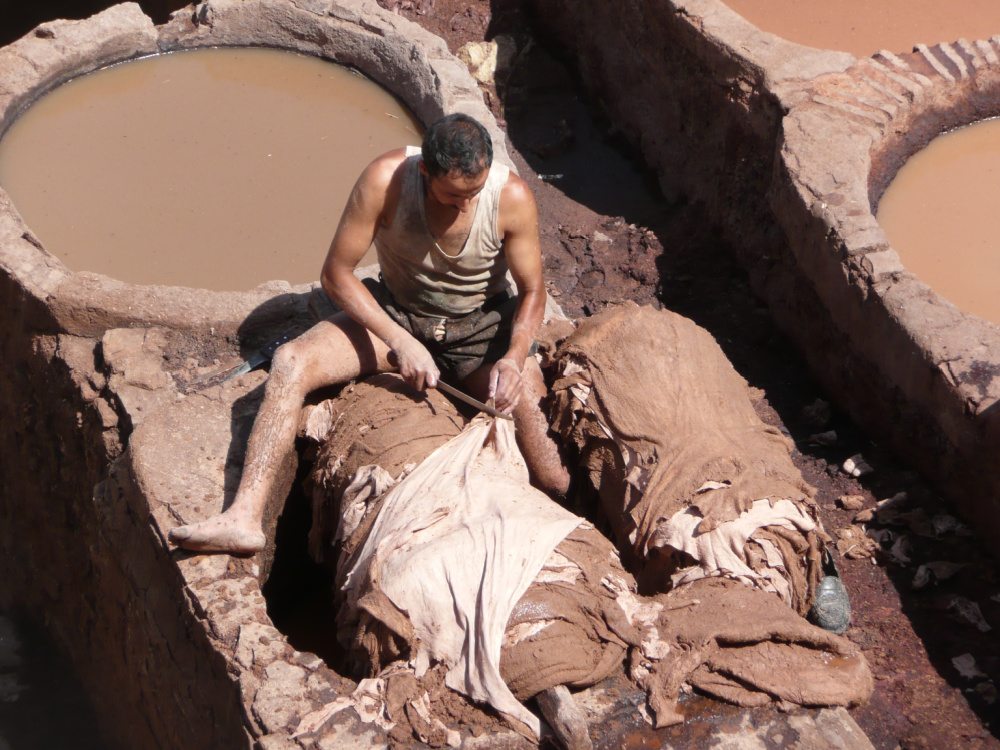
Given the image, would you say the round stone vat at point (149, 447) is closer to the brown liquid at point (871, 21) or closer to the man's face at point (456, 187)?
the man's face at point (456, 187)

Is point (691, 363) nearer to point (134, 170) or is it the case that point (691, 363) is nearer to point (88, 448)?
point (88, 448)

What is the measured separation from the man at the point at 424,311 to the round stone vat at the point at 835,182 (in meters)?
1.66

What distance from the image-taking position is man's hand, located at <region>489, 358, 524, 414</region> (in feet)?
11.1

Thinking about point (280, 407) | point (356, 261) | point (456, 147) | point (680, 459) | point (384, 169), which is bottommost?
point (280, 407)

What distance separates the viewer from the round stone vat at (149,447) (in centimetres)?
297

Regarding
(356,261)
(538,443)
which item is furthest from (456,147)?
(538,443)

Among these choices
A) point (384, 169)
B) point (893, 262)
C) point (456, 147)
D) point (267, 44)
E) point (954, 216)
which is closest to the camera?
point (456, 147)

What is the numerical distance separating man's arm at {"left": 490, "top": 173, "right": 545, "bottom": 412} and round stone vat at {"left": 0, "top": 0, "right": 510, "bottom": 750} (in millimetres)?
853

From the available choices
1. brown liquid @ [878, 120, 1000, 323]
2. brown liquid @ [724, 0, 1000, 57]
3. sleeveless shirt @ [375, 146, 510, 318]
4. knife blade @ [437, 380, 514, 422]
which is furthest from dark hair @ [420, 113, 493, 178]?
brown liquid @ [724, 0, 1000, 57]

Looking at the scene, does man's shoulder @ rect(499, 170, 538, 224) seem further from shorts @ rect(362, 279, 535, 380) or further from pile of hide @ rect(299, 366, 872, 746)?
pile of hide @ rect(299, 366, 872, 746)

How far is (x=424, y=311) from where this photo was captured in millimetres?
3645

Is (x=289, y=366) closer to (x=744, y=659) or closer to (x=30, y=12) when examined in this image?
(x=744, y=659)

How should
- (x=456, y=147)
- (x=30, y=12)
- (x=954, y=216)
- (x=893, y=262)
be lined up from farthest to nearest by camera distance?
(x=30, y=12)
(x=954, y=216)
(x=893, y=262)
(x=456, y=147)

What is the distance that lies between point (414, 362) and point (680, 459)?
3.14 ft
